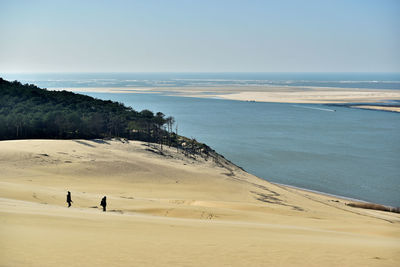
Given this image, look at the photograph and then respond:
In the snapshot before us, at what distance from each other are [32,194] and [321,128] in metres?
62.2

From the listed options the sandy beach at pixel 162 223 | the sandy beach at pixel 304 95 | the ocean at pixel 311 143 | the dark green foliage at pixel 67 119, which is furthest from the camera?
the sandy beach at pixel 304 95

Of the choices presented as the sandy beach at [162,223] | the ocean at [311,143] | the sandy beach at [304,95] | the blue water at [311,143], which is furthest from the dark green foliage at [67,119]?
the sandy beach at [304,95]

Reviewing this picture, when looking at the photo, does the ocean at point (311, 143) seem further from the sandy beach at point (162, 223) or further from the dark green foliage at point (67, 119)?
the dark green foliage at point (67, 119)

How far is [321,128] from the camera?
73500 millimetres

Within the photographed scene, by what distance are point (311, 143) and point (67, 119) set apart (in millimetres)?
33394

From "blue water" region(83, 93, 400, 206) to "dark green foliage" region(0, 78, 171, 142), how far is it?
413 inches

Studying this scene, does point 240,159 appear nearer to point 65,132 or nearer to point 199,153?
point 199,153

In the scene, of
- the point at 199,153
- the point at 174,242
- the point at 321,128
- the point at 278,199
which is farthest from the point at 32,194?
the point at 321,128

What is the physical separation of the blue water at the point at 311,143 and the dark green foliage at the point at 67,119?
10482 mm

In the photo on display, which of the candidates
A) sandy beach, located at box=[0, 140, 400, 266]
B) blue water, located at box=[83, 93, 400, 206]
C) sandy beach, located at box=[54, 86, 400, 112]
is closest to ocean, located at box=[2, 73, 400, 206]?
blue water, located at box=[83, 93, 400, 206]

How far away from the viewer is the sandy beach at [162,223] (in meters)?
9.80

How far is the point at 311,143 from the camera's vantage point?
5906cm

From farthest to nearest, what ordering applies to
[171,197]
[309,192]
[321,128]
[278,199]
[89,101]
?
[321,128] < [89,101] < [309,192] < [278,199] < [171,197]

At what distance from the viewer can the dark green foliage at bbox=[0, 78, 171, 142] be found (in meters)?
43.5
